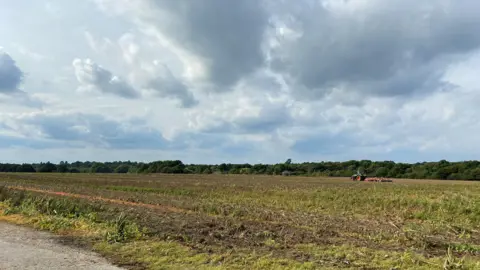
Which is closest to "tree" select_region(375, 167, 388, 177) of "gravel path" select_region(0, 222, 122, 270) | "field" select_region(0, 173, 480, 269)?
"field" select_region(0, 173, 480, 269)

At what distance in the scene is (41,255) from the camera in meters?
10.8

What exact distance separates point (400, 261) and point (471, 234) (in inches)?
339

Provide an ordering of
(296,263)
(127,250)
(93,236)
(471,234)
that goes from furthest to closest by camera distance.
A: (471,234) < (93,236) < (127,250) < (296,263)

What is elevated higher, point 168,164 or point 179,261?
point 168,164

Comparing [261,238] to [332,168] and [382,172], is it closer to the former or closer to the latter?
[382,172]

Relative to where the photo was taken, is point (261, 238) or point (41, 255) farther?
point (261, 238)

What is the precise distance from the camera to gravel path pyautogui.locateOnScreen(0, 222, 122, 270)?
962 cm

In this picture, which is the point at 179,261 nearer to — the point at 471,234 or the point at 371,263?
the point at 371,263

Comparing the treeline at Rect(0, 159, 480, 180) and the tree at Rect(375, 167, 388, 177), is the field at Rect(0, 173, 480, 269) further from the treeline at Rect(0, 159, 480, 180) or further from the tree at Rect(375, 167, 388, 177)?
the tree at Rect(375, 167, 388, 177)

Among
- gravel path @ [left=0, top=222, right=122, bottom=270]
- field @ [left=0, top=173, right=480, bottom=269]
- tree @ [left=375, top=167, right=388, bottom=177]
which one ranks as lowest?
gravel path @ [left=0, top=222, right=122, bottom=270]

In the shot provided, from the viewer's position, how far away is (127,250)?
37.1 feet

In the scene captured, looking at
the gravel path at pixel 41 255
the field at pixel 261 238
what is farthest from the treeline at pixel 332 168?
the gravel path at pixel 41 255

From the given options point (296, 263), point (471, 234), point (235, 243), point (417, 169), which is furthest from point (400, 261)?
point (417, 169)

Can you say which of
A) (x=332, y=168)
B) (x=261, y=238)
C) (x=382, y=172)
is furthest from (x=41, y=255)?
(x=332, y=168)
